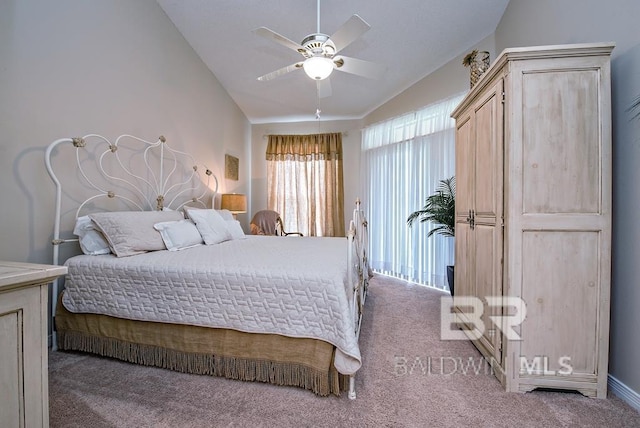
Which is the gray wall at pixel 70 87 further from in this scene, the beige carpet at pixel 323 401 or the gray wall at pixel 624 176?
the gray wall at pixel 624 176

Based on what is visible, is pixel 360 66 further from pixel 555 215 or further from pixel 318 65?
pixel 555 215

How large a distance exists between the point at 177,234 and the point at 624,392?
118 inches

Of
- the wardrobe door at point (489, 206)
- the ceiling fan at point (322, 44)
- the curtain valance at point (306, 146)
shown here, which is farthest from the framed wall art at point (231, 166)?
the wardrobe door at point (489, 206)

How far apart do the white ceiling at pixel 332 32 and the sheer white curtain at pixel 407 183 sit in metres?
0.57

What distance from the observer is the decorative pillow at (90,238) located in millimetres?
2107

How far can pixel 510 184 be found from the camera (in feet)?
5.34

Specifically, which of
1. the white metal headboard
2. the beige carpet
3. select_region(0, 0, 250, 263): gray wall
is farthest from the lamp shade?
the beige carpet

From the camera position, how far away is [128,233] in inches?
83.6

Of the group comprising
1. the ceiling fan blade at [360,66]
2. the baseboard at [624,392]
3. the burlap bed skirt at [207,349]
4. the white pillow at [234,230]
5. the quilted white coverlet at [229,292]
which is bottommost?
the baseboard at [624,392]

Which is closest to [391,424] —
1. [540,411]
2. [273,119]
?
[540,411]

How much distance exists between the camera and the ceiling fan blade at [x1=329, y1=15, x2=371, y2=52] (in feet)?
6.47

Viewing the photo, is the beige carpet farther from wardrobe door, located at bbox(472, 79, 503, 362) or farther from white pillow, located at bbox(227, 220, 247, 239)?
white pillow, located at bbox(227, 220, 247, 239)

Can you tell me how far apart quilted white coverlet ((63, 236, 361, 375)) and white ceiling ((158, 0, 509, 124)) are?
2.42m

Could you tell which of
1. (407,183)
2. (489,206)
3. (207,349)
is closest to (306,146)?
(407,183)
